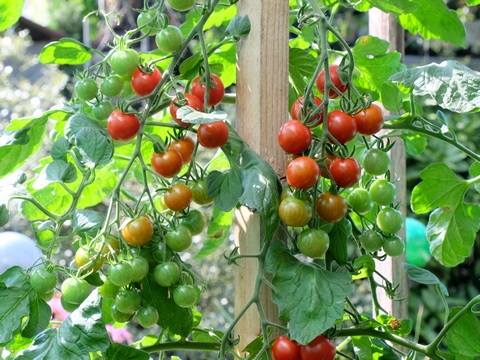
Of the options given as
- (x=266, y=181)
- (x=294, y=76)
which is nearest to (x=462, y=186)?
(x=294, y=76)

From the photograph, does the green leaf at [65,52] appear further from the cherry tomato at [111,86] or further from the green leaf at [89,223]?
the green leaf at [89,223]

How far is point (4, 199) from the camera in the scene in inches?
Answer: 26.7

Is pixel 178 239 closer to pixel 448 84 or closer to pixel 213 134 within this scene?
pixel 213 134

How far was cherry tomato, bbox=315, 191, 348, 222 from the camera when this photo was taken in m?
0.60

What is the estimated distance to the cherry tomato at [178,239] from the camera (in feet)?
2.09

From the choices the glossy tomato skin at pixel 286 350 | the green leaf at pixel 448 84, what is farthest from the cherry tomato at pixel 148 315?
the green leaf at pixel 448 84

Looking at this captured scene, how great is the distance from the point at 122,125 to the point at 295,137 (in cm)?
19

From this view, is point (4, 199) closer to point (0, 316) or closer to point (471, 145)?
point (0, 316)

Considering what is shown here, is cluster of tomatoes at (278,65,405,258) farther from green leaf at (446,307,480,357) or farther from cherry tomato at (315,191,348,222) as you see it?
green leaf at (446,307,480,357)

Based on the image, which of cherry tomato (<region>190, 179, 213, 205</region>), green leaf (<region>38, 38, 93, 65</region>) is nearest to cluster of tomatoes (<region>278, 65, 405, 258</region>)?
cherry tomato (<region>190, 179, 213, 205</region>)

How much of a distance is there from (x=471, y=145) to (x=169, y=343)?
2.99 meters

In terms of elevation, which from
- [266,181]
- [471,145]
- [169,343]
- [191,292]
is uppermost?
[266,181]

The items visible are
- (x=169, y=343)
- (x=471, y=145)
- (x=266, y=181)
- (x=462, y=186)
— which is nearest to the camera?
(x=266, y=181)

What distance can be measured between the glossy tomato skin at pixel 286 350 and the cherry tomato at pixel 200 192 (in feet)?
0.61
